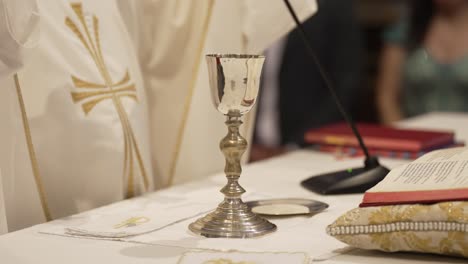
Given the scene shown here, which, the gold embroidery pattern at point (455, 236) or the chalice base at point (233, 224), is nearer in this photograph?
the gold embroidery pattern at point (455, 236)

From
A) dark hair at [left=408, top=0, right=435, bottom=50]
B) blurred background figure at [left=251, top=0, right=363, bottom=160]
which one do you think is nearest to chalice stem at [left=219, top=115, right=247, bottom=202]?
blurred background figure at [left=251, top=0, right=363, bottom=160]

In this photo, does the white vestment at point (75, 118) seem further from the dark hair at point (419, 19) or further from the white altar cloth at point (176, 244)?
the dark hair at point (419, 19)

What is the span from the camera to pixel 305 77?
387cm

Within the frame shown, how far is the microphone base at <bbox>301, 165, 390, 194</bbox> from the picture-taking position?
1705 millimetres

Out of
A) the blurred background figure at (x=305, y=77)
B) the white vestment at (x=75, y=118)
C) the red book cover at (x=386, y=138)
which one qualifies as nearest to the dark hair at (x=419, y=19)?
the blurred background figure at (x=305, y=77)

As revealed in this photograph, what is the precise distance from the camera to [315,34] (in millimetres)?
3941

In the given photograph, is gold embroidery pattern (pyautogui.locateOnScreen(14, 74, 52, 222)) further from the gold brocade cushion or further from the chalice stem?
the gold brocade cushion

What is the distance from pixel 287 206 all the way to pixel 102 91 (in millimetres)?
421

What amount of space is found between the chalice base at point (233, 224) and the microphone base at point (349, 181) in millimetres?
320

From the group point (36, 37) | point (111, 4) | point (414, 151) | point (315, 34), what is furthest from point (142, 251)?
point (315, 34)

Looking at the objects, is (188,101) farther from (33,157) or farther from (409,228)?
(409,228)

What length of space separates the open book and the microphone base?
296 mm

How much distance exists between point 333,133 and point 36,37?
3.74 ft

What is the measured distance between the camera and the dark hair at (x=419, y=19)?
160 inches
